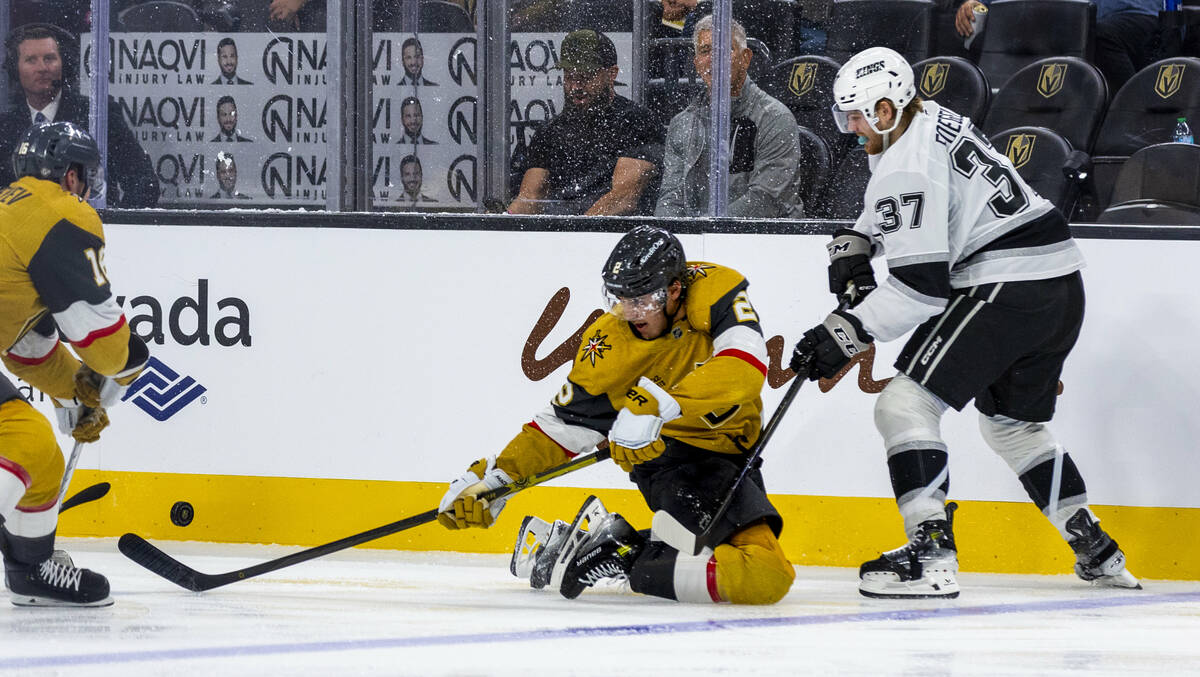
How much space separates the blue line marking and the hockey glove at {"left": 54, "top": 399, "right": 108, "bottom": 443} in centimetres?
89

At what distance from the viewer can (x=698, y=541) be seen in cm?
322

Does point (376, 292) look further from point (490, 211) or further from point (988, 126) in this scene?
point (988, 126)

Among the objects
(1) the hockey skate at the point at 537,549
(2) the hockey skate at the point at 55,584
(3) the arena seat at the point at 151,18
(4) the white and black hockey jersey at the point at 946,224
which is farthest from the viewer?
(3) the arena seat at the point at 151,18

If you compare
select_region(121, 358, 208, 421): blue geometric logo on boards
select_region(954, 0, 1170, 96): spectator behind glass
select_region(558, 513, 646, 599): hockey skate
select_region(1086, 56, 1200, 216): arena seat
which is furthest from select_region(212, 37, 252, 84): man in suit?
select_region(1086, 56, 1200, 216): arena seat

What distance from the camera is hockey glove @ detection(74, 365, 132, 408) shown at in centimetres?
328

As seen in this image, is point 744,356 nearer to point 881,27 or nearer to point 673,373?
point 673,373

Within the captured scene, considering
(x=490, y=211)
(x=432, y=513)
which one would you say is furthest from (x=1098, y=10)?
(x=432, y=513)

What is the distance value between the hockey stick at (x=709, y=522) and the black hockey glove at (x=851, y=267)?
28cm

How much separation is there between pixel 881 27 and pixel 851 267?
3.63 ft

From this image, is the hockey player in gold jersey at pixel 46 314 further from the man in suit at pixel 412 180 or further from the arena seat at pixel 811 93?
the arena seat at pixel 811 93

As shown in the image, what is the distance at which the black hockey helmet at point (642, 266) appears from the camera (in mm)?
3145

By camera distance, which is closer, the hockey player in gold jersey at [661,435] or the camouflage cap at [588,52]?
the hockey player in gold jersey at [661,435]

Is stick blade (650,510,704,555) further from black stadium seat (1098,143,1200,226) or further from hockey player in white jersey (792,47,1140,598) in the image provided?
black stadium seat (1098,143,1200,226)

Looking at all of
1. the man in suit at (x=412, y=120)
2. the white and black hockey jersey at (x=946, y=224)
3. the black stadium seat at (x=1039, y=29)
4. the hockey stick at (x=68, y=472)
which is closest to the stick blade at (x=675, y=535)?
the white and black hockey jersey at (x=946, y=224)
